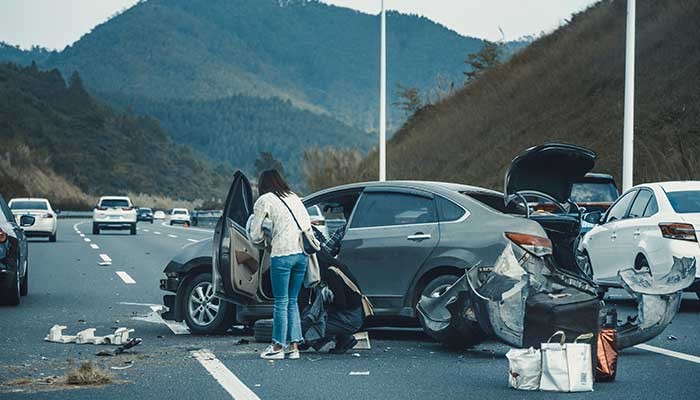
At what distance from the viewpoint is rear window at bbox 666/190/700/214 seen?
15.4 meters

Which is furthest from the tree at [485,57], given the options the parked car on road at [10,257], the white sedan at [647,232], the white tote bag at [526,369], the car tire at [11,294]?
the white tote bag at [526,369]

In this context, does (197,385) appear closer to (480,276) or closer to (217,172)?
(480,276)

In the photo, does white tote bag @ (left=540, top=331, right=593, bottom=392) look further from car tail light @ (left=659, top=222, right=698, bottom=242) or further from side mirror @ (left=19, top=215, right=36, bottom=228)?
side mirror @ (left=19, top=215, right=36, bottom=228)

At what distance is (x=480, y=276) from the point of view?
1146cm

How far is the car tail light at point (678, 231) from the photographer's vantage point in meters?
14.9

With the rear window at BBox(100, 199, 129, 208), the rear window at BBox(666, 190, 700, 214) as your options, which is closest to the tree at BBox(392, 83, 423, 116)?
the rear window at BBox(100, 199, 129, 208)

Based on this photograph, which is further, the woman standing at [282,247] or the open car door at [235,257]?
the open car door at [235,257]

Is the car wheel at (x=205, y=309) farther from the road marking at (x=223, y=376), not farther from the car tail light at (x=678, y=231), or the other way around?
the car tail light at (x=678, y=231)

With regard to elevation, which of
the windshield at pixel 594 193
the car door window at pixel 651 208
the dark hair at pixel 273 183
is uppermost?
the windshield at pixel 594 193

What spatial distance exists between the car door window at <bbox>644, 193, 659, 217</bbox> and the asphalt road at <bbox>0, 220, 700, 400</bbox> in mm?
1381

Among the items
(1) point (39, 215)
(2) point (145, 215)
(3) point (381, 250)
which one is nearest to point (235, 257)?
(3) point (381, 250)

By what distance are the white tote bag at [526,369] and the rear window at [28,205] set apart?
3247cm

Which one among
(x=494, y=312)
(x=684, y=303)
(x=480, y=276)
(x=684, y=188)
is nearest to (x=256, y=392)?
(x=494, y=312)

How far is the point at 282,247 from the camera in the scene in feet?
36.2
